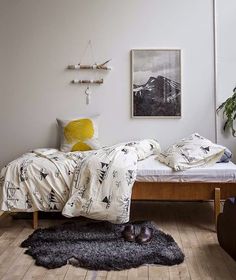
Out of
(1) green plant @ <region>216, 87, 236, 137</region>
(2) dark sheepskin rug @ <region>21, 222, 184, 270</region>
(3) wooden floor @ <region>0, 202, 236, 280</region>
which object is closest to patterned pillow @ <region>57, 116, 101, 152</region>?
(3) wooden floor @ <region>0, 202, 236, 280</region>

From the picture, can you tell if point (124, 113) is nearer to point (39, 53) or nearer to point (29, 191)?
point (39, 53)

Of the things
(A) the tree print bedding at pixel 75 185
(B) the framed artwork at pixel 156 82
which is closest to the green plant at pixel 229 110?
(B) the framed artwork at pixel 156 82

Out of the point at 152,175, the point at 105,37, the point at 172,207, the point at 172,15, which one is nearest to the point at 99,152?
the point at 152,175

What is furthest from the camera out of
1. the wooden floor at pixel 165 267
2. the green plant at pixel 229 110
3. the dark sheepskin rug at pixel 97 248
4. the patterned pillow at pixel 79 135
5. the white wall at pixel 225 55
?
the white wall at pixel 225 55

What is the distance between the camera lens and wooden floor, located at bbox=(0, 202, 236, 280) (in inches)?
89.8

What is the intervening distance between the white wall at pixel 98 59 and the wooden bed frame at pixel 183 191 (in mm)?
943

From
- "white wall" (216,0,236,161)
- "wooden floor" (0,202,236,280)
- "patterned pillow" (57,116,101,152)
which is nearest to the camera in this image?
"wooden floor" (0,202,236,280)

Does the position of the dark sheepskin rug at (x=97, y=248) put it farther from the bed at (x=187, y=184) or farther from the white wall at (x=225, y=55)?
the white wall at (x=225, y=55)

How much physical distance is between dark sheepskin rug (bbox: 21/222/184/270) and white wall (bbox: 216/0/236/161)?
1463mm

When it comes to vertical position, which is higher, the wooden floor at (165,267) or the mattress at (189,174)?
the mattress at (189,174)

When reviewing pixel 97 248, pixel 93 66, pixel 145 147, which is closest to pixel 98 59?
pixel 93 66

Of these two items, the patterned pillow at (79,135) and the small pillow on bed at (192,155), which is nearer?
the small pillow on bed at (192,155)

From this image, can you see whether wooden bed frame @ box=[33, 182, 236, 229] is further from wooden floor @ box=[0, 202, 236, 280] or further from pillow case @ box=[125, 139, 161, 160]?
pillow case @ box=[125, 139, 161, 160]

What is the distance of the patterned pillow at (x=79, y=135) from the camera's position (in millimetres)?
3760
